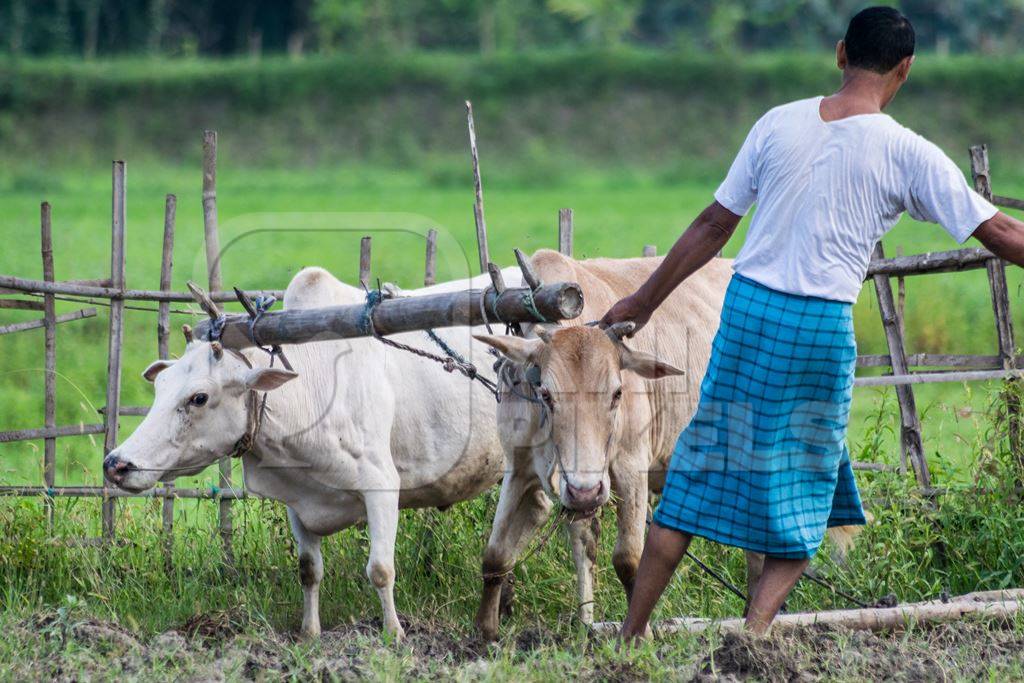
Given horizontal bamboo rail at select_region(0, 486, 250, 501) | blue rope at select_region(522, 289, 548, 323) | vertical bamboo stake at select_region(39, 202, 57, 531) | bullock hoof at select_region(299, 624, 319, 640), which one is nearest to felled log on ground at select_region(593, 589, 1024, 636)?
blue rope at select_region(522, 289, 548, 323)

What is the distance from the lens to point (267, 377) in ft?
16.1

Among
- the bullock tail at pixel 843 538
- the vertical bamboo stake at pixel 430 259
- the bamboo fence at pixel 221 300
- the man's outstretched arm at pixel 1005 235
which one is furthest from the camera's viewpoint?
the vertical bamboo stake at pixel 430 259

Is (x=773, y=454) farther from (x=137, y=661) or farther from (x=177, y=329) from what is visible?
(x=177, y=329)

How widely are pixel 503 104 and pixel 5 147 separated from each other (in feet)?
33.6

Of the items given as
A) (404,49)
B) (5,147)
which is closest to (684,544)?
(5,147)

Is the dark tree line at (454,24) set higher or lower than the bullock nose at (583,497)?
higher

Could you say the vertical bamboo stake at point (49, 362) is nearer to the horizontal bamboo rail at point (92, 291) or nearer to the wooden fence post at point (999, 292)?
the horizontal bamboo rail at point (92, 291)

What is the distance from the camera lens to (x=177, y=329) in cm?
1427

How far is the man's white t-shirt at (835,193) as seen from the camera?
374 centimetres

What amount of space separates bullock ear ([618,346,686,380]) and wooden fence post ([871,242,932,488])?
2.18 m

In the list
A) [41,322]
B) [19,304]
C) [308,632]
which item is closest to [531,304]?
[308,632]

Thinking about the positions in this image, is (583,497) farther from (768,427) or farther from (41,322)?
(41,322)

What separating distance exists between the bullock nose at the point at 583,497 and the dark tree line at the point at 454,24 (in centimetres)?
2644

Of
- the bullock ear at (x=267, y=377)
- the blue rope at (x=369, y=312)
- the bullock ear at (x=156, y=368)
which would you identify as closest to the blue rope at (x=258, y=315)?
the bullock ear at (x=267, y=377)
